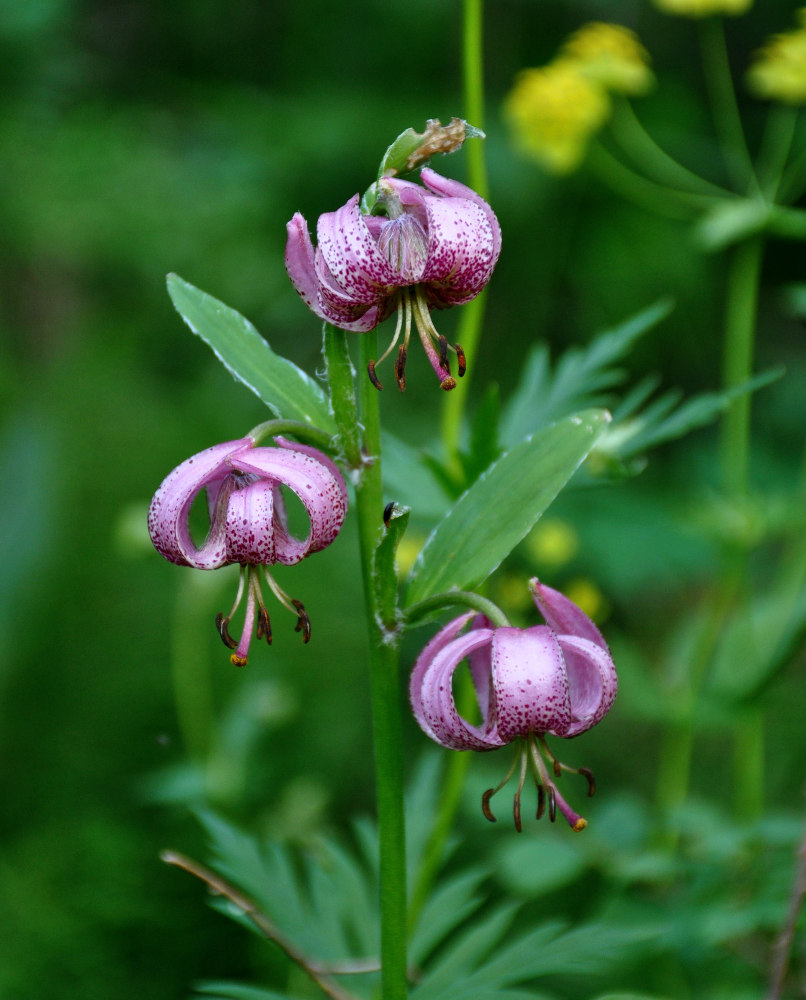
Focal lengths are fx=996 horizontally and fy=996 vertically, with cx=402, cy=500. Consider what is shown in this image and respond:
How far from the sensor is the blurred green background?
68.7 inches

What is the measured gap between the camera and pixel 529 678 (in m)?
0.63

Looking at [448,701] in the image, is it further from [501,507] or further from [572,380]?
[572,380]

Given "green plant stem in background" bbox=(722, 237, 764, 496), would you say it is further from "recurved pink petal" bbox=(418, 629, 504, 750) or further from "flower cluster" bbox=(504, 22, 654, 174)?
"recurved pink petal" bbox=(418, 629, 504, 750)

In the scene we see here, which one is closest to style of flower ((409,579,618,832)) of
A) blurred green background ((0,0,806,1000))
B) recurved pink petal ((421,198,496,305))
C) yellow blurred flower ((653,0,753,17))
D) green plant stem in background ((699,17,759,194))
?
recurved pink petal ((421,198,496,305))

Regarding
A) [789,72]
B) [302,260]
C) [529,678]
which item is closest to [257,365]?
[302,260]

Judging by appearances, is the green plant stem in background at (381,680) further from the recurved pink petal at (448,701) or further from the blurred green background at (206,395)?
the blurred green background at (206,395)

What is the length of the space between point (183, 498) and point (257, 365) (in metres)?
0.15

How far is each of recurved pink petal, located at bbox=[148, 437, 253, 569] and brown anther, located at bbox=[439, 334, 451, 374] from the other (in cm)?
14

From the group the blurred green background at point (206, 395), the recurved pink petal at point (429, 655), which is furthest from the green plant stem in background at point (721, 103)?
the recurved pink petal at point (429, 655)

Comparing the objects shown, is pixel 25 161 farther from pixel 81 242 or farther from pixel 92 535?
pixel 92 535

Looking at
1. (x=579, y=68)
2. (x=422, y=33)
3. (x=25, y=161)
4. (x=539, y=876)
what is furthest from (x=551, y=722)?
(x=422, y=33)

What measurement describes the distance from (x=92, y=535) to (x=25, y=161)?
0.90m

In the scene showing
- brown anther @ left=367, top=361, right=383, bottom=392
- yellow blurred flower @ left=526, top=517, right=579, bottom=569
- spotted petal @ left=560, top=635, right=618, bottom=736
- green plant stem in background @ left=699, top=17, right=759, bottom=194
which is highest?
green plant stem in background @ left=699, top=17, right=759, bottom=194

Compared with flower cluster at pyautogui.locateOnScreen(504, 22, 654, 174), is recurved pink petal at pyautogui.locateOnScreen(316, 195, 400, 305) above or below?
below
